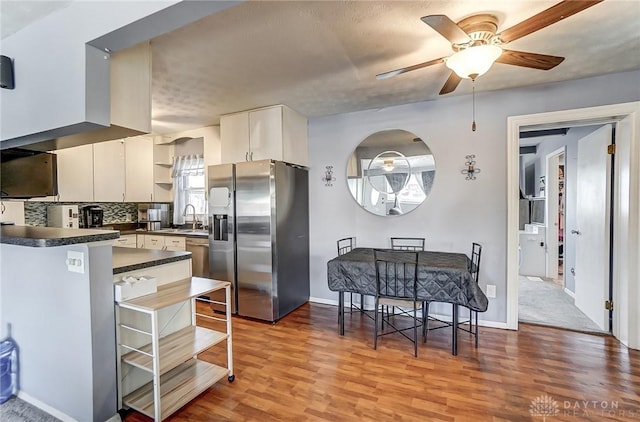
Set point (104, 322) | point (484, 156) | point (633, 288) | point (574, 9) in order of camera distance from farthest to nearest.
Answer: point (484, 156) < point (633, 288) < point (104, 322) < point (574, 9)

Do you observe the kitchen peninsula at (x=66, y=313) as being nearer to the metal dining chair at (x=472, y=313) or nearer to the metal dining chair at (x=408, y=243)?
the metal dining chair at (x=472, y=313)

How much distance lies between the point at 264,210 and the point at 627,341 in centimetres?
356

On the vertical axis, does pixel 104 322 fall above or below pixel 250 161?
below

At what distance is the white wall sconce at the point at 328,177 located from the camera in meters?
3.78

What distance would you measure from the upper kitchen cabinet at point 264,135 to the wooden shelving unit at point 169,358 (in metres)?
1.80

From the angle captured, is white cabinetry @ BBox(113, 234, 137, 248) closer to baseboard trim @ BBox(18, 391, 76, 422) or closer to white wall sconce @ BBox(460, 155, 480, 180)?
baseboard trim @ BBox(18, 391, 76, 422)

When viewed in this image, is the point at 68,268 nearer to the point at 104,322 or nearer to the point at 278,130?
the point at 104,322

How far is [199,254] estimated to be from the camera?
3900mm

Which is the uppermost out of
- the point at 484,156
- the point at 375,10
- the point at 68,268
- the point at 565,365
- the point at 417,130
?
the point at 375,10

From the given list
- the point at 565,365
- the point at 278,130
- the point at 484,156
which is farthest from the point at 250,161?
the point at 565,365

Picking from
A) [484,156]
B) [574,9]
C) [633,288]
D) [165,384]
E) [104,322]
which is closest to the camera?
[574,9]

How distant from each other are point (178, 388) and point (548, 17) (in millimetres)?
2916

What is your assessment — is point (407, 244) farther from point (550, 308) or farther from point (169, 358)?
point (169, 358)

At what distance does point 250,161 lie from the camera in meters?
3.42
